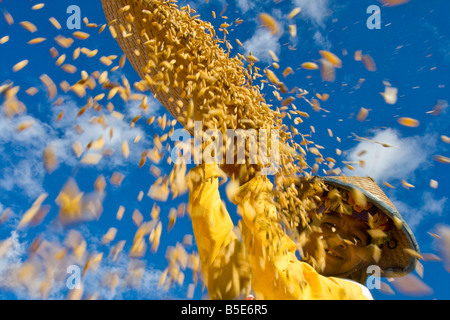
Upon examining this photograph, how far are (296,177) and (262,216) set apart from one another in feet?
1.74

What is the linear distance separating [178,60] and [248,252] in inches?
37.2

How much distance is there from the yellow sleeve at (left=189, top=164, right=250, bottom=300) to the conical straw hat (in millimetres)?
1058

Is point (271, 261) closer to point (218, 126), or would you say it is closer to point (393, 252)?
point (218, 126)

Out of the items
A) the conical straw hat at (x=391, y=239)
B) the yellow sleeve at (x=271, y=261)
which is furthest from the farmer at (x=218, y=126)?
the conical straw hat at (x=391, y=239)

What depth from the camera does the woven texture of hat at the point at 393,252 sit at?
2043mm

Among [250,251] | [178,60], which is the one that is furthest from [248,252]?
[178,60]

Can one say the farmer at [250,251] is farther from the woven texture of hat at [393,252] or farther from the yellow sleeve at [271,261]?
the woven texture of hat at [393,252]

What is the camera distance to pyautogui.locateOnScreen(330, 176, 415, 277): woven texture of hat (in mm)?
2043

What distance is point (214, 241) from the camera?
3.84 feet

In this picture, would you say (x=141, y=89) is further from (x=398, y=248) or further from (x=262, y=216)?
(x=398, y=248)

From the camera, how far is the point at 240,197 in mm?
1223

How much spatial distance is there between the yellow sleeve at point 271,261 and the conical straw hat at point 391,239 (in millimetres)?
775

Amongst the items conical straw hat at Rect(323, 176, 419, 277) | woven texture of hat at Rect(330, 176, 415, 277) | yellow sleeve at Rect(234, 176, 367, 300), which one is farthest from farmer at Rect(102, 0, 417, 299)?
woven texture of hat at Rect(330, 176, 415, 277)
